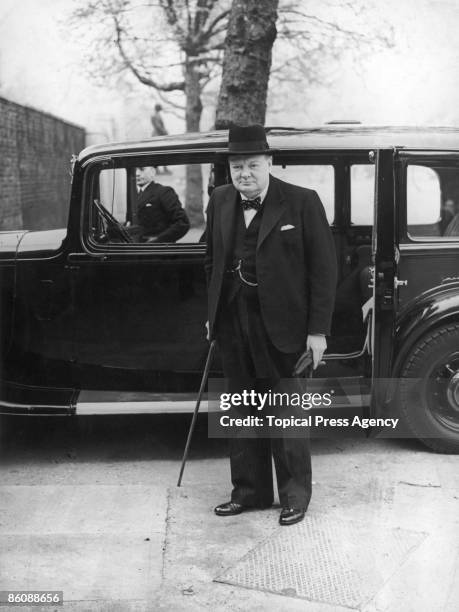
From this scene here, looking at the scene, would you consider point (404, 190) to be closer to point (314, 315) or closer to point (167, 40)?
point (314, 315)

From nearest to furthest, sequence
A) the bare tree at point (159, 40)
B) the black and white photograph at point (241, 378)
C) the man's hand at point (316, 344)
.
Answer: the black and white photograph at point (241, 378)
the man's hand at point (316, 344)
the bare tree at point (159, 40)

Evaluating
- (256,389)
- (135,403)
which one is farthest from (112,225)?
(256,389)

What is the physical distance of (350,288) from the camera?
16.3 feet

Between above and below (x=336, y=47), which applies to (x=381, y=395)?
below

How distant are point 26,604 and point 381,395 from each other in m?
2.50

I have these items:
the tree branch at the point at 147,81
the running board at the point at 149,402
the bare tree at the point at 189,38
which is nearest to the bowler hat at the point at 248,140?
the running board at the point at 149,402

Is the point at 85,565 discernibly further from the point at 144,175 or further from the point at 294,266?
the point at 144,175

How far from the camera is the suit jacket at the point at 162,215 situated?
5.04 metres

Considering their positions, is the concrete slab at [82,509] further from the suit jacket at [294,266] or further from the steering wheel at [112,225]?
the steering wheel at [112,225]

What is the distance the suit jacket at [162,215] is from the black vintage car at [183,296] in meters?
0.09

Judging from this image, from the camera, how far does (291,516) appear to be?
402 centimetres

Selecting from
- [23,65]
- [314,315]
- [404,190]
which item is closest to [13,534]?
[314,315]

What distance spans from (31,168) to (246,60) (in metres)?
5.93

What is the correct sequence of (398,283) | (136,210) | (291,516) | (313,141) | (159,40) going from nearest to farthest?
1. (291,516)
2. (398,283)
3. (313,141)
4. (136,210)
5. (159,40)
